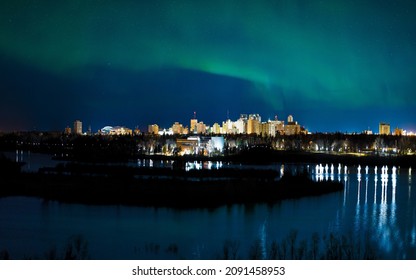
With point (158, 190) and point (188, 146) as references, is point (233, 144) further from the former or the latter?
point (158, 190)

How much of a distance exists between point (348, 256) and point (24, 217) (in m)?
5.96

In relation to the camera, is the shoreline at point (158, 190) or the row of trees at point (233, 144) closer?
the shoreline at point (158, 190)

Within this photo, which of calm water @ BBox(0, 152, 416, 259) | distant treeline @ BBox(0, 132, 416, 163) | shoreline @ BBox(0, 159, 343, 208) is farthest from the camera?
distant treeline @ BBox(0, 132, 416, 163)

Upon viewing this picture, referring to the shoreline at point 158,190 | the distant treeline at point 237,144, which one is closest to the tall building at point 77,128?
the distant treeline at point 237,144

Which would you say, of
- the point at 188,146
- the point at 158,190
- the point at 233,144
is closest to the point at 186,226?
the point at 158,190

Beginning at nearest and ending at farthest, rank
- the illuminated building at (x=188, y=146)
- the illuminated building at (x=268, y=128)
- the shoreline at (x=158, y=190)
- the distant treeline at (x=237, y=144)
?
the shoreline at (x=158, y=190)
the illuminated building at (x=188, y=146)
the distant treeline at (x=237, y=144)
the illuminated building at (x=268, y=128)

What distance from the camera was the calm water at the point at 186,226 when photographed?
27.8 feet

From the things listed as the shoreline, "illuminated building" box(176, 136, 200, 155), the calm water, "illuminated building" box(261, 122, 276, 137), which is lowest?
the calm water

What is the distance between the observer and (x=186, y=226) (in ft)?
32.9

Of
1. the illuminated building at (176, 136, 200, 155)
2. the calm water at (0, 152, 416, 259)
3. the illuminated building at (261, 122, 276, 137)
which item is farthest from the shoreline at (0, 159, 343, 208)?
the illuminated building at (261, 122, 276, 137)

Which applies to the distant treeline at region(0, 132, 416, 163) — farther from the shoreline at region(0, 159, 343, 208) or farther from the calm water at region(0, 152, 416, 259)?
the calm water at region(0, 152, 416, 259)

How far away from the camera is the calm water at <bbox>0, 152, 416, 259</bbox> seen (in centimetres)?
847

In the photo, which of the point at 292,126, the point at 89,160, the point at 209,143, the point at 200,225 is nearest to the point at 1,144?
the point at 209,143

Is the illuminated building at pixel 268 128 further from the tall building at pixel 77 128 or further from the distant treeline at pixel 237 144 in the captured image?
the tall building at pixel 77 128
